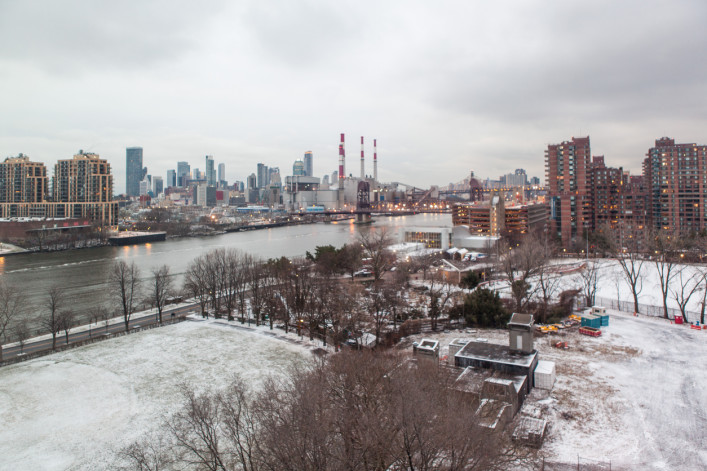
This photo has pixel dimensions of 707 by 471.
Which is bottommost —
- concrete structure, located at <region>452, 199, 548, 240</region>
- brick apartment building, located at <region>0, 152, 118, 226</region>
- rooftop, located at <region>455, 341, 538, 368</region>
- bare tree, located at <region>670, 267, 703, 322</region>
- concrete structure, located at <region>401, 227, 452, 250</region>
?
rooftop, located at <region>455, 341, 538, 368</region>

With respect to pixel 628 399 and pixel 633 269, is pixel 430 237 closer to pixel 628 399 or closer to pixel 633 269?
pixel 633 269

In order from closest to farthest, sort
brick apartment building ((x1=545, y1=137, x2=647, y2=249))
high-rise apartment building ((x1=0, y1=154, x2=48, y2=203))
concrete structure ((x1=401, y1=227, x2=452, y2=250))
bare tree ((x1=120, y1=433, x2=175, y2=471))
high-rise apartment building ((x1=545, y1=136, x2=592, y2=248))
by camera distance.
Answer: bare tree ((x1=120, y1=433, x2=175, y2=471)) → concrete structure ((x1=401, y1=227, x2=452, y2=250)) → high-rise apartment building ((x1=545, y1=136, x2=592, y2=248)) → brick apartment building ((x1=545, y1=137, x2=647, y2=249)) → high-rise apartment building ((x1=0, y1=154, x2=48, y2=203))

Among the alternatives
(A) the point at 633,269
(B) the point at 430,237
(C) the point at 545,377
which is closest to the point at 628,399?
(C) the point at 545,377

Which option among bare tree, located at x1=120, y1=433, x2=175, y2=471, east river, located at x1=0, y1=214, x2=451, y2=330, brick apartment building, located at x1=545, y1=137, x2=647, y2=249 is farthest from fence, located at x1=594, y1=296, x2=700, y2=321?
brick apartment building, located at x1=545, y1=137, x2=647, y2=249

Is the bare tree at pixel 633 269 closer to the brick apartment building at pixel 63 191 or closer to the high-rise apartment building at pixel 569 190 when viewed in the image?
the high-rise apartment building at pixel 569 190

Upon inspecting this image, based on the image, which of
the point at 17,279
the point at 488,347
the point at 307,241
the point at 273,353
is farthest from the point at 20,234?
the point at 488,347

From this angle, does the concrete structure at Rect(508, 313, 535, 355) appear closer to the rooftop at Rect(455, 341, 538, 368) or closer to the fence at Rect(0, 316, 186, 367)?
the rooftop at Rect(455, 341, 538, 368)
